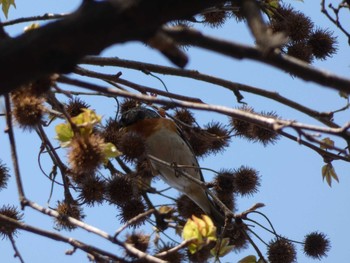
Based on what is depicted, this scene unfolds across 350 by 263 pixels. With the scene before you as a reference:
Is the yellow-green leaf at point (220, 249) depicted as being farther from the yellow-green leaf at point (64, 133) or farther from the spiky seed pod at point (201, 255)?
the yellow-green leaf at point (64, 133)

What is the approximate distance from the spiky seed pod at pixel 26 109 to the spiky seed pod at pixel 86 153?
22 centimetres

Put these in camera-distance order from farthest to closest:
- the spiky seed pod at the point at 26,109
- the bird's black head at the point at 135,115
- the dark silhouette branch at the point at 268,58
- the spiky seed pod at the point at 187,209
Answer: the bird's black head at the point at 135,115 → the spiky seed pod at the point at 187,209 → the spiky seed pod at the point at 26,109 → the dark silhouette branch at the point at 268,58

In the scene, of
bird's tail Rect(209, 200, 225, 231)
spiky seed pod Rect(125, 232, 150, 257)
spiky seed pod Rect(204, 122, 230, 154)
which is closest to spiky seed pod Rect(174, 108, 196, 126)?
spiky seed pod Rect(204, 122, 230, 154)

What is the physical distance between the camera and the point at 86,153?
2748 millimetres

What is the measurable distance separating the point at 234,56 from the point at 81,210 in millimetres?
2473

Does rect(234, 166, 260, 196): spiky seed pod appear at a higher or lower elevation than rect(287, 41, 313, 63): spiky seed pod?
lower

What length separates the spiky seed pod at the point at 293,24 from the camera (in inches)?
163

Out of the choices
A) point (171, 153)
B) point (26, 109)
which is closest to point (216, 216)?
point (171, 153)

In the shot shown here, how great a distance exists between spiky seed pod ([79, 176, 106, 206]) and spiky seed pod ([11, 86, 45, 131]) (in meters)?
Answer: 0.74

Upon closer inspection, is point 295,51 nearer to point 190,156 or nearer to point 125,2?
point 190,156

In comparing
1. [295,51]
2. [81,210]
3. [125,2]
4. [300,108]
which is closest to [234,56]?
[125,2]

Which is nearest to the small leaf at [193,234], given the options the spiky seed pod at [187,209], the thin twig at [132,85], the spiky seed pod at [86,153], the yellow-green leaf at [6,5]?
the spiky seed pod at [86,153]

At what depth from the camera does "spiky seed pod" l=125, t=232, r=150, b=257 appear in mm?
2975

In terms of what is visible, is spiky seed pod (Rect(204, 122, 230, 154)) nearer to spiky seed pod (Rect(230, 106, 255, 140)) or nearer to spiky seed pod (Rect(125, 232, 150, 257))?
spiky seed pod (Rect(230, 106, 255, 140))
